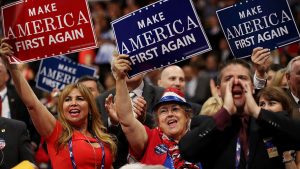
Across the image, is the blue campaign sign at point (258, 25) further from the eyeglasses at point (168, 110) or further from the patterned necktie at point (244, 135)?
the patterned necktie at point (244, 135)

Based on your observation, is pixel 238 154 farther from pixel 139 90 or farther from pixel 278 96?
pixel 139 90

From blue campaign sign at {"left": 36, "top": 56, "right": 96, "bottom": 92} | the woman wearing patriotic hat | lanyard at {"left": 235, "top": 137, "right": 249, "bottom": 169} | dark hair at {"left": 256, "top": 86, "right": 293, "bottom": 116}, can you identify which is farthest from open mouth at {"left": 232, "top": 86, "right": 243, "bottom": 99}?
blue campaign sign at {"left": 36, "top": 56, "right": 96, "bottom": 92}

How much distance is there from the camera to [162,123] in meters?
5.92

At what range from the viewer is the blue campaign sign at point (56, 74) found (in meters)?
8.60

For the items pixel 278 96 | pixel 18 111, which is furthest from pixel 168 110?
pixel 18 111

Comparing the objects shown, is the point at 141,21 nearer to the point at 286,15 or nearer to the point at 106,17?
the point at 286,15

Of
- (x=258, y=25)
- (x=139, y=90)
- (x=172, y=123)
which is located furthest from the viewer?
(x=139, y=90)

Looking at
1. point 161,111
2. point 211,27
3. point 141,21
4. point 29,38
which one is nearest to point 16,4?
point 29,38

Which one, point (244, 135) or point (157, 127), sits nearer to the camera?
point (244, 135)

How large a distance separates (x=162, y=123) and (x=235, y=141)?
4.25 feet

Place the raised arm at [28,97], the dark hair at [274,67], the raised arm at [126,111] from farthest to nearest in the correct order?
1. the dark hair at [274,67]
2. the raised arm at [28,97]
3. the raised arm at [126,111]

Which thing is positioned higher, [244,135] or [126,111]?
[126,111]

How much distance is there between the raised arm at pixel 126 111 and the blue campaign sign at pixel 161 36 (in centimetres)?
16

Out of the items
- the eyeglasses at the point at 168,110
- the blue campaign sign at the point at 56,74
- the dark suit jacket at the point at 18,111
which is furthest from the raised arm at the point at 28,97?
the blue campaign sign at the point at 56,74
